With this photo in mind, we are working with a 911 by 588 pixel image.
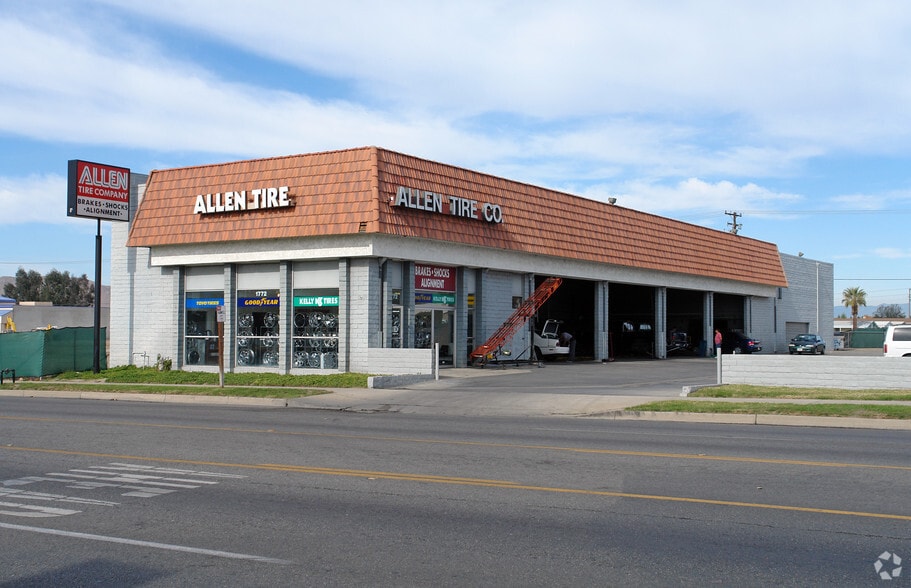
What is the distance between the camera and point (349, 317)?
2809 cm

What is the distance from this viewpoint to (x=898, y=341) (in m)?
30.9

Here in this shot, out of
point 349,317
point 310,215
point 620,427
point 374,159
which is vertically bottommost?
point 620,427

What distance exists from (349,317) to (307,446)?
1484cm

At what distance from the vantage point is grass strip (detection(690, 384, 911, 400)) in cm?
2031

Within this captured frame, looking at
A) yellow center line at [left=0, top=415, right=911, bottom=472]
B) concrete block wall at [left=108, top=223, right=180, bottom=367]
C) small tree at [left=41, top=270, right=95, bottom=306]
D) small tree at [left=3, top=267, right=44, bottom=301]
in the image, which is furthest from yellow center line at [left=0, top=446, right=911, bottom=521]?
small tree at [left=3, top=267, right=44, bottom=301]

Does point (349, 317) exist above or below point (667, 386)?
above

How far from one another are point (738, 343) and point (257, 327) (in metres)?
30.5

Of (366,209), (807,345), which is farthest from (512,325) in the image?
(807,345)

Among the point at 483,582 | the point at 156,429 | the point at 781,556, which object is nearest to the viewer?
the point at 483,582

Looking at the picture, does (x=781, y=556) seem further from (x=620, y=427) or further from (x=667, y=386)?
(x=667, y=386)

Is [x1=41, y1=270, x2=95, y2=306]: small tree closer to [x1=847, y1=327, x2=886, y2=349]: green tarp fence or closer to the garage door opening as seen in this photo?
the garage door opening

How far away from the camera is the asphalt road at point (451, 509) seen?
6457mm

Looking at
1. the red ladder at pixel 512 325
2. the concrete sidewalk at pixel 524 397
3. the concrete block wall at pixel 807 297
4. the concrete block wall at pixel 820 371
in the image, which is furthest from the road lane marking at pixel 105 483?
the concrete block wall at pixel 807 297

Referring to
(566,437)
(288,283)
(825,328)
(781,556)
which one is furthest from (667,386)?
(825,328)
